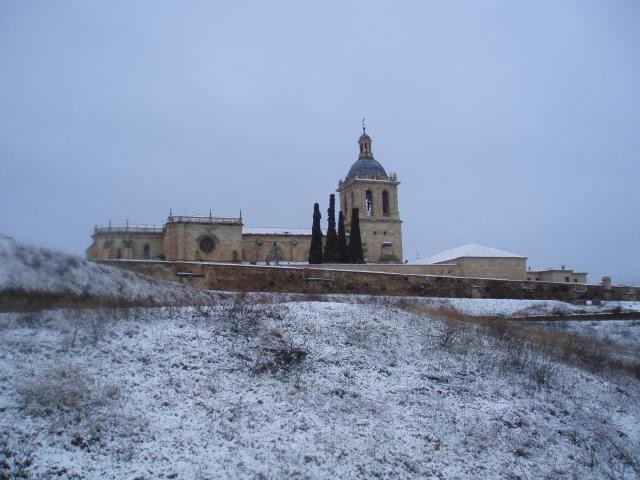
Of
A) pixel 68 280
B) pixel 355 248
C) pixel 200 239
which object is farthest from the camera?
pixel 200 239

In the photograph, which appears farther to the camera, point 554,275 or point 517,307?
point 554,275

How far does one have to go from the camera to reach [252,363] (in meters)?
11.2

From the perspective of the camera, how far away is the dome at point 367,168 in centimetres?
5209

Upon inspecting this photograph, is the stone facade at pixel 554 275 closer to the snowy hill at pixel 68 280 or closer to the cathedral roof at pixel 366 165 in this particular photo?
the cathedral roof at pixel 366 165

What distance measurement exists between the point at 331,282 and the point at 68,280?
10523 mm

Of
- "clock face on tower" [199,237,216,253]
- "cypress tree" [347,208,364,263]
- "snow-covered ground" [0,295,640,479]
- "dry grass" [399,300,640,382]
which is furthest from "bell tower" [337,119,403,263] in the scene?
"snow-covered ground" [0,295,640,479]

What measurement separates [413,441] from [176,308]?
709 centimetres

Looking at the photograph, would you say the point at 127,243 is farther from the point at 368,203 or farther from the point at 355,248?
the point at 368,203

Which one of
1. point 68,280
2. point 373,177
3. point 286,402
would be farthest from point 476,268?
point 286,402

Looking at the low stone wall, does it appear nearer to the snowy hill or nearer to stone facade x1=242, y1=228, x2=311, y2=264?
the snowy hill

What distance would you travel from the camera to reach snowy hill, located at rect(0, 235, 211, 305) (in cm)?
1384

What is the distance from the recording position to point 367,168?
172 ft

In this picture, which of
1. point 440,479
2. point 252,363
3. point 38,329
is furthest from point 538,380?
point 38,329

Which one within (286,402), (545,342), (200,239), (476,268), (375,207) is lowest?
(286,402)
